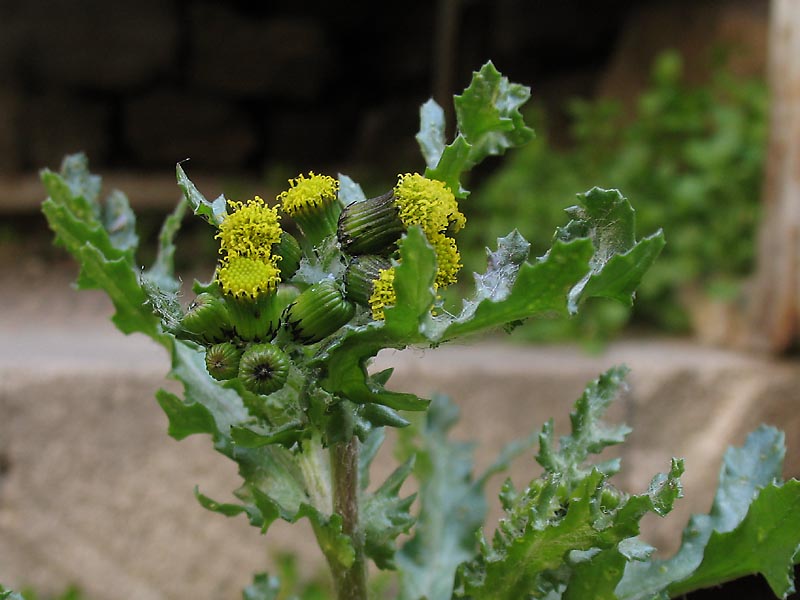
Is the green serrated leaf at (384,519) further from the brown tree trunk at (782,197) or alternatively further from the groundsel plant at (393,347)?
the brown tree trunk at (782,197)

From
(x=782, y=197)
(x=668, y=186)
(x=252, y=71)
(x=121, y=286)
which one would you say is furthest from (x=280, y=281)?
(x=252, y=71)

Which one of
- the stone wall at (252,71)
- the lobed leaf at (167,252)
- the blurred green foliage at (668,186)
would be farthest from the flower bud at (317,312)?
the stone wall at (252,71)

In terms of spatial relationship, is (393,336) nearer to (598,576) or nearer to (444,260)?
(444,260)

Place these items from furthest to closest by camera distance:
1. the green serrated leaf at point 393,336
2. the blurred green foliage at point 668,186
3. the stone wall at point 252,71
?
the stone wall at point 252,71
the blurred green foliage at point 668,186
the green serrated leaf at point 393,336

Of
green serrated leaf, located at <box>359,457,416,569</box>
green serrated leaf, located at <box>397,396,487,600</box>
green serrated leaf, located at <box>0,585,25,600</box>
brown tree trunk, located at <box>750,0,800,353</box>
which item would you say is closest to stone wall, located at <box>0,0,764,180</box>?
brown tree trunk, located at <box>750,0,800,353</box>

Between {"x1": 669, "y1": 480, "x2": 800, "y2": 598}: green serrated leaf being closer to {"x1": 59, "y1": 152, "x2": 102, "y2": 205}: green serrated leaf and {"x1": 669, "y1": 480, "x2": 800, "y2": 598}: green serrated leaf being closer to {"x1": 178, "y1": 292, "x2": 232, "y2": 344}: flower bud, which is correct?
{"x1": 178, "y1": 292, "x2": 232, "y2": 344}: flower bud
